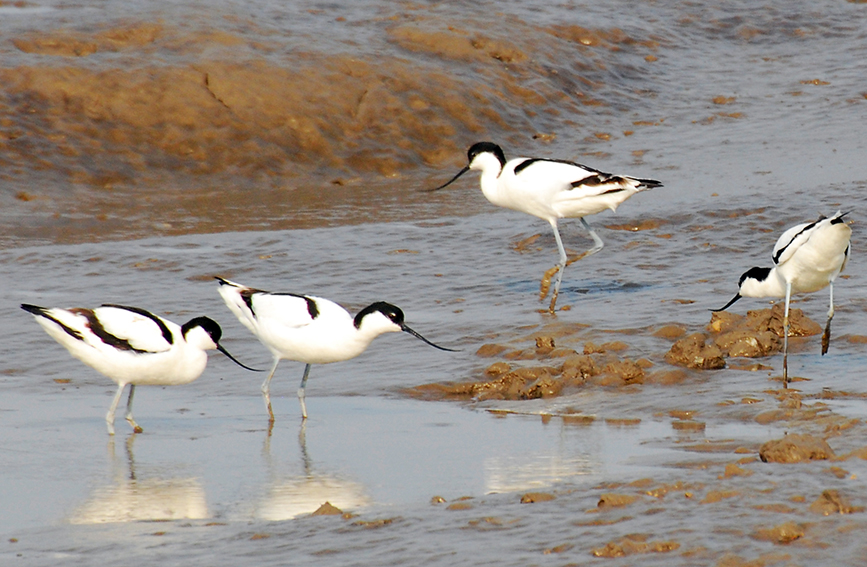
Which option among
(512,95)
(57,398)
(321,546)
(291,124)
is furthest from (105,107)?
(321,546)

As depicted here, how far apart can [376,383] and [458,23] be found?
35.6ft

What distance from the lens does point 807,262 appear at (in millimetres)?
6746

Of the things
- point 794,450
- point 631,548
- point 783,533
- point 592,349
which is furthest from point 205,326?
point 783,533

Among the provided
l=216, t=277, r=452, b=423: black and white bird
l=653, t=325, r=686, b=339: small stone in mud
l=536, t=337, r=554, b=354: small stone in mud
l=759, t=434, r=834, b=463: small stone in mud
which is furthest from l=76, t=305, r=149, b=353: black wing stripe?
l=759, t=434, r=834, b=463: small stone in mud

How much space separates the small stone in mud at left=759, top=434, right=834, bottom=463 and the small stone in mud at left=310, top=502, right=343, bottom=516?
5.53 feet

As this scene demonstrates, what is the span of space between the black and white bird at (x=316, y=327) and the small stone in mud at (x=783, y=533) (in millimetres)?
2988

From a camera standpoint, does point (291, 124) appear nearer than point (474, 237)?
No

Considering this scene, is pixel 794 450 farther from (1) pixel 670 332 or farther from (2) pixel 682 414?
(1) pixel 670 332

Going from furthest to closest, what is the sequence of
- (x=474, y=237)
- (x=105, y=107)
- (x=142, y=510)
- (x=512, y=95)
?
(x=512, y=95) → (x=105, y=107) → (x=474, y=237) → (x=142, y=510)

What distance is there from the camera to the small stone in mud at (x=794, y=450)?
4.57m

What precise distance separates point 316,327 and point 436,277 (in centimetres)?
320

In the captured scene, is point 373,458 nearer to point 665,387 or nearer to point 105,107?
point 665,387

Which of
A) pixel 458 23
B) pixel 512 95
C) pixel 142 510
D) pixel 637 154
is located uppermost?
pixel 458 23

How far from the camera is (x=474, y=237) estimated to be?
10.9 meters
